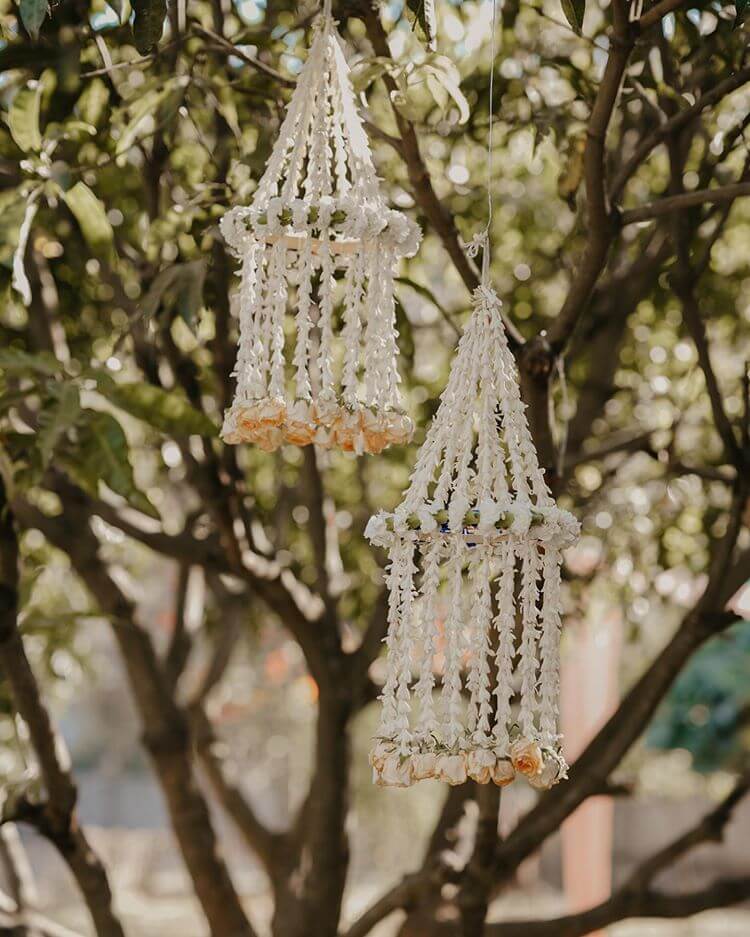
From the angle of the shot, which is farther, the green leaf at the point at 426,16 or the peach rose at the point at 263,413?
the green leaf at the point at 426,16

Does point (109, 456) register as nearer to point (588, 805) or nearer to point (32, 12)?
point (32, 12)

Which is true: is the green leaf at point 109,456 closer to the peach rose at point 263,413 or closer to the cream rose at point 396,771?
the peach rose at point 263,413

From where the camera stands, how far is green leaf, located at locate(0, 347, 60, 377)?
202 centimetres

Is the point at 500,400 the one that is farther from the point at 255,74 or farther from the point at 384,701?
the point at 255,74

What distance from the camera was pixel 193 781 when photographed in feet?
10.6

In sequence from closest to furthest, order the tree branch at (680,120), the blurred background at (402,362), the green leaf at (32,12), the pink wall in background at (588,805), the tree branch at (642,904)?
the green leaf at (32,12)
the tree branch at (680,120)
the blurred background at (402,362)
the tree branch at (642,904)
the pink wall in background at (588,805)

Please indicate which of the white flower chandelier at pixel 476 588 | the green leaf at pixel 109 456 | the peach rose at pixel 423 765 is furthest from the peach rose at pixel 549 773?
the green leaf at pixel 109 456

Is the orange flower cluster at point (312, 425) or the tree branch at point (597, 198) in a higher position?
the tree branch at point (597, 198)

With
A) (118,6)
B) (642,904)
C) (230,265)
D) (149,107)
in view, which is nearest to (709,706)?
(642,904)

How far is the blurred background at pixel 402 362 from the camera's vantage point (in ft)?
6.94

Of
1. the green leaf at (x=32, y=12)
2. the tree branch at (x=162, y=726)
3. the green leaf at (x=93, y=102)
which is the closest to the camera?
the green leaf at (x=32, y=12)

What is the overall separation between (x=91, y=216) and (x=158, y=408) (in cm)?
34

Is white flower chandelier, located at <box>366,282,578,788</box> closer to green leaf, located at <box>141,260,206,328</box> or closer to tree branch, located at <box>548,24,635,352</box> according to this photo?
tree branch, located at <box>548,24,635,352</box>

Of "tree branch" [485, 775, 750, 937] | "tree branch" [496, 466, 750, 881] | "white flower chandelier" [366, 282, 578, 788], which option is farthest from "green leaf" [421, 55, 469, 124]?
"tree branch" [485, 775, 750, 937]
